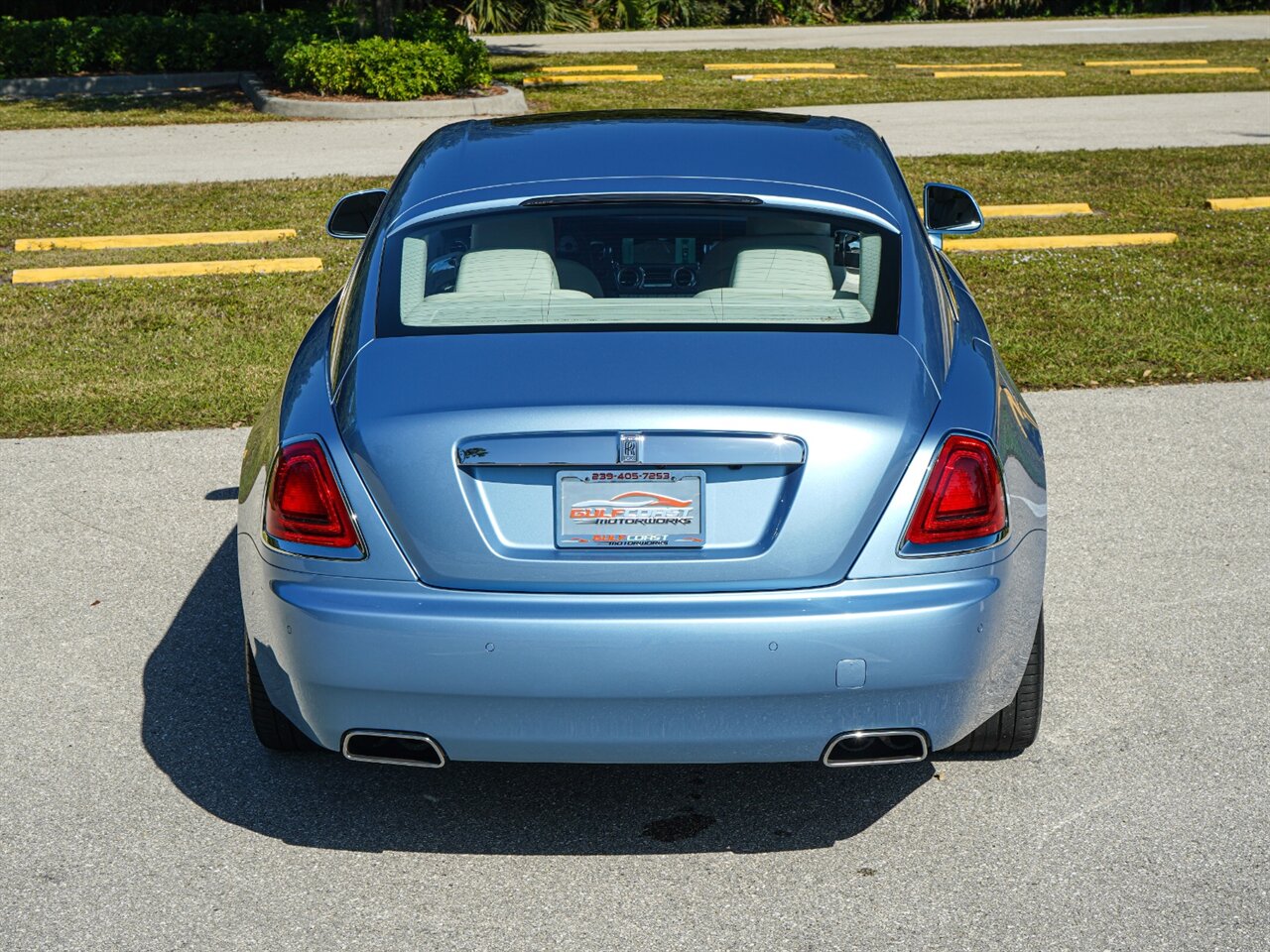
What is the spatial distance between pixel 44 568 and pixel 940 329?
3394 mm

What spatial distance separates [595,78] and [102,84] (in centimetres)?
703

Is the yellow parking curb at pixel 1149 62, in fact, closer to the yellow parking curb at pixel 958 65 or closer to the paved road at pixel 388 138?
the yellow parking curb at pixel 958 65

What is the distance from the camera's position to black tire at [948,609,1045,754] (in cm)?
384

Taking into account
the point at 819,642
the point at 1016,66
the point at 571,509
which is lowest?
the point at 1016,66

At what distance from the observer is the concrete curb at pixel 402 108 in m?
17.4

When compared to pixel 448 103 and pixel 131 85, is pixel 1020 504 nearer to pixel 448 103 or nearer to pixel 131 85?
pixel 448 103

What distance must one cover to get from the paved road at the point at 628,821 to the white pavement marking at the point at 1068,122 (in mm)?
10012

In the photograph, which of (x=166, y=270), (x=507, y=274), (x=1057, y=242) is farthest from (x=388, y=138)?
(x=507, y=274)

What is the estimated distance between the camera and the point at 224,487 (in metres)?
6.11

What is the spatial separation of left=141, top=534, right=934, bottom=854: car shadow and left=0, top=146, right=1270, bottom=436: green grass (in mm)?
3199

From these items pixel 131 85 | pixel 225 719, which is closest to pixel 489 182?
pixel 225 719

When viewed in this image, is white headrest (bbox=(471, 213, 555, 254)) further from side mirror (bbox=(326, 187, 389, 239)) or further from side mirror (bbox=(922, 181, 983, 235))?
side mirror (bbox=(922, 181, 983, 235))

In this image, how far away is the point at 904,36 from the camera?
90.3 feet

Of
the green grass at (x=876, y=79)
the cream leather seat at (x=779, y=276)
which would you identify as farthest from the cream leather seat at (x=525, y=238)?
the green grass at (x=876, y=79)
